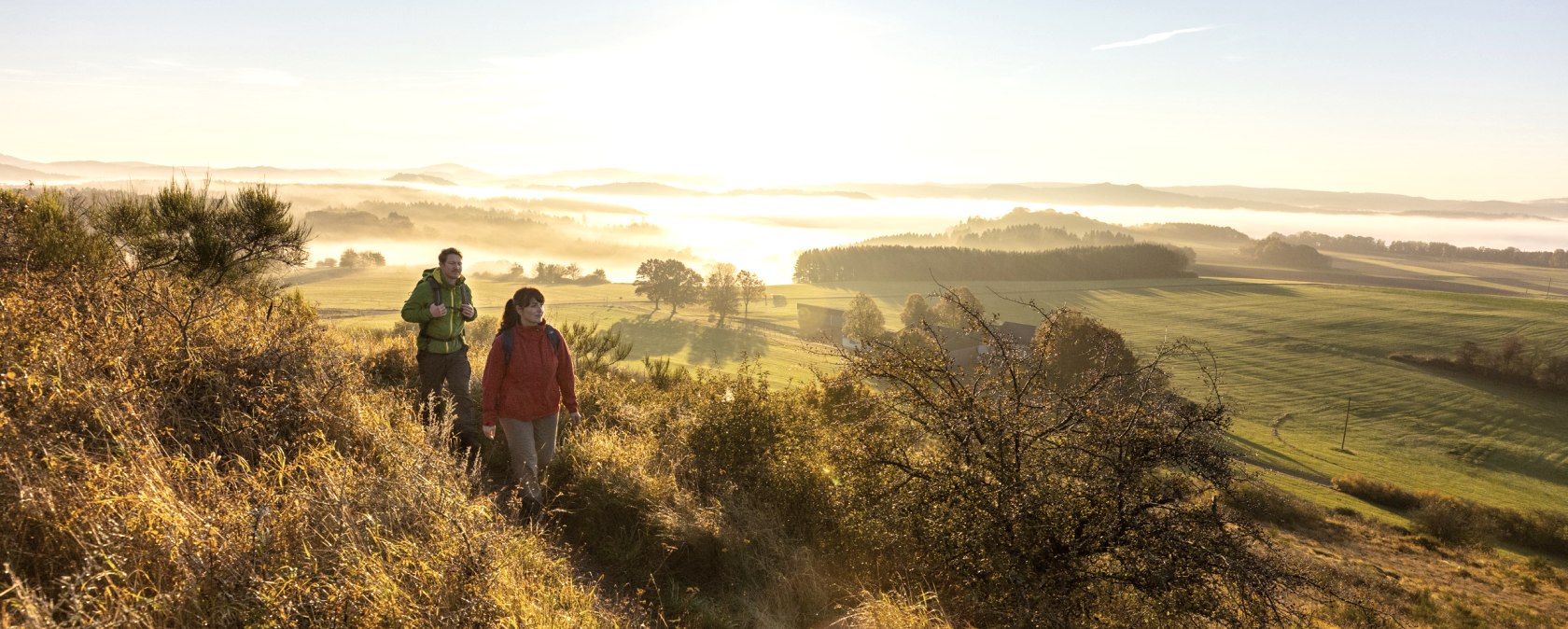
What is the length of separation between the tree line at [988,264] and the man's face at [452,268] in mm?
113456

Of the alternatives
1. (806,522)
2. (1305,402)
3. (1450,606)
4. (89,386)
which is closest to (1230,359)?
(1305,402)

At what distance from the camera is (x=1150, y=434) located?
436 centimetres

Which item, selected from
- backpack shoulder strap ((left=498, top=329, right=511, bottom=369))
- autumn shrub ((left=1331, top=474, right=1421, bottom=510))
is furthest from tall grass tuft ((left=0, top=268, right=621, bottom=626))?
autumn shrub ((left=1331, top=474, right=1421, bottom=510))

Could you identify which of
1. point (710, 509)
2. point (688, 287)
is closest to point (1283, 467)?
point (710, 509)

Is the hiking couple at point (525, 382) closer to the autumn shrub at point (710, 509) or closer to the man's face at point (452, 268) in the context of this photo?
the man's face at point (452, 268)

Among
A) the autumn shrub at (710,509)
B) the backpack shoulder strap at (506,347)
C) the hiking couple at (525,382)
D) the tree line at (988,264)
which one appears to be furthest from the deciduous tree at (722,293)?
the backpack shoulder strap at (506,347)

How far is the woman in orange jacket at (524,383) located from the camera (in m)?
5.48

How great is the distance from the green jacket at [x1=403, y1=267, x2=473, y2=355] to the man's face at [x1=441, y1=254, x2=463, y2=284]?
2.9 inches

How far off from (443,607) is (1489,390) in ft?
257

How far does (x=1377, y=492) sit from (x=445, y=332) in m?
44.9

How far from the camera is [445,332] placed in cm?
668

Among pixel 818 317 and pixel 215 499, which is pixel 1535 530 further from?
pixel 818 317

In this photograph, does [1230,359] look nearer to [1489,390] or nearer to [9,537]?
[1489,390]

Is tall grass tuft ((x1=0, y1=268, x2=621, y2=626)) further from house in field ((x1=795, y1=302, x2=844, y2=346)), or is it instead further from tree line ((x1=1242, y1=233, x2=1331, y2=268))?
tree line ((x1=1242, y1=233, x2=1331, y2=268))
